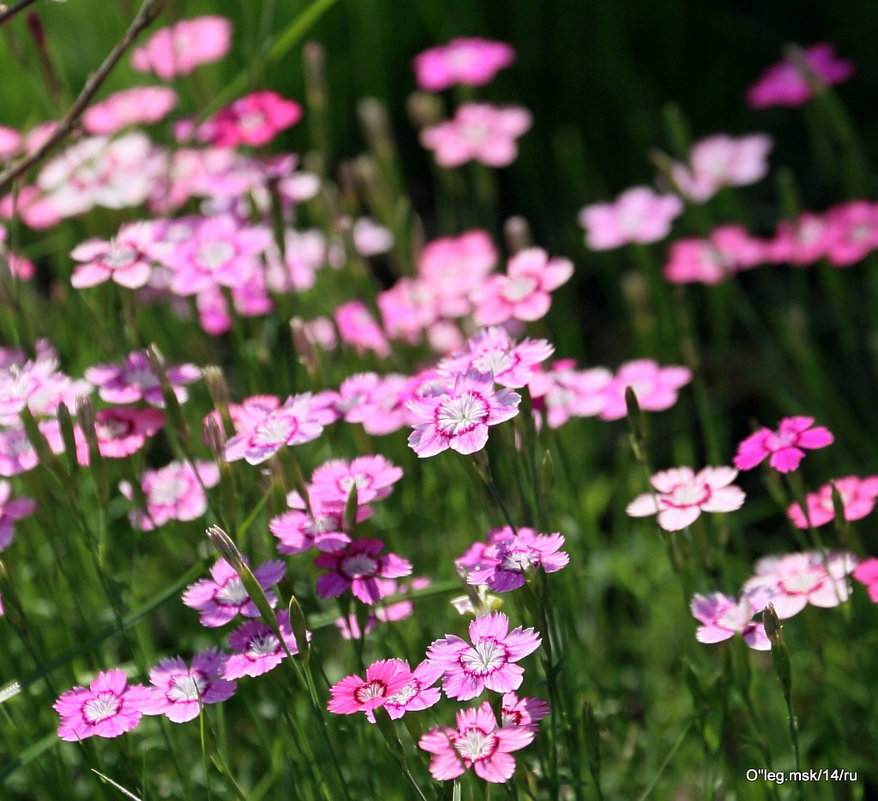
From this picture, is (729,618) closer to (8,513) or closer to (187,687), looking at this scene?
(187,687)

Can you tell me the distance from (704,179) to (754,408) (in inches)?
26.3

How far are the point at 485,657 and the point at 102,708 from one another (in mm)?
459

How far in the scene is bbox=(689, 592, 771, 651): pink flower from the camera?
1.30m

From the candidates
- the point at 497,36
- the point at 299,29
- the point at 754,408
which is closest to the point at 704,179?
the point at 754,408

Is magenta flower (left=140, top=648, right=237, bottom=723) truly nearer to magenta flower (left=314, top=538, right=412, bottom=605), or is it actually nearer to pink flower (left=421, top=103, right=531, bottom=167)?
magenta flower (left=314, top=538, right=412, bottom=605)

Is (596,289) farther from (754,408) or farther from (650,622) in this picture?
(650,622)

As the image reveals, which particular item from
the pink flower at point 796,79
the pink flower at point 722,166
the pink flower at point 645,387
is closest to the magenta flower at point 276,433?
the pink flower at point 645,387

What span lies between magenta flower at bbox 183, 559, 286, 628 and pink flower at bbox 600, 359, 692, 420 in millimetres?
624

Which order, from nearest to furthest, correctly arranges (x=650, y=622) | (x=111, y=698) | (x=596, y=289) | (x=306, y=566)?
(x=111, y=698) < (x=306, y=566) < (x=650, y=622) < (x=596, y=289)

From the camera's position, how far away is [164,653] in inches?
76.1

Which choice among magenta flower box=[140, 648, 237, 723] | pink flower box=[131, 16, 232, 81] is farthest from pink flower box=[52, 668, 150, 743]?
pink flower box=[131, 16, 232, 81]

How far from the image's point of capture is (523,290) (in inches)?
63.7

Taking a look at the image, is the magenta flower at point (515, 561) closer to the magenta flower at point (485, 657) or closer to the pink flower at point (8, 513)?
the magenta flower at point (485, 657)

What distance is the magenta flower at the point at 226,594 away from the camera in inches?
50.3
